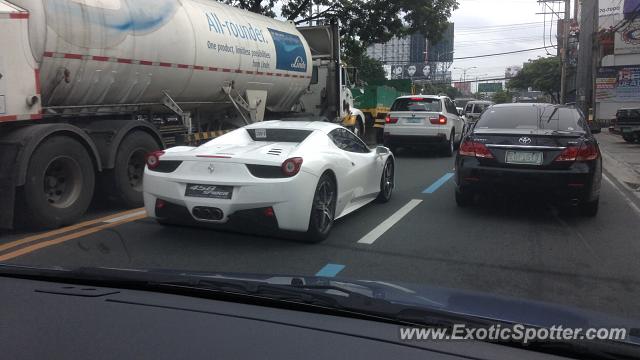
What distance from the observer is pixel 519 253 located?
19.5 feet

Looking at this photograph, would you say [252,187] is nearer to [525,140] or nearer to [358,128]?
[525,140]

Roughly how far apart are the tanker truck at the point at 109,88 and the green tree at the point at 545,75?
58038 millimetres

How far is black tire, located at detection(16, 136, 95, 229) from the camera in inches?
261

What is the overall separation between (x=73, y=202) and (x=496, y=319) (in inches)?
244

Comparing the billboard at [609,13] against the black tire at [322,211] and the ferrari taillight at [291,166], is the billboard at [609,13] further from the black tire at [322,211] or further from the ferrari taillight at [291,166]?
the ferrari taillight at [291,166]

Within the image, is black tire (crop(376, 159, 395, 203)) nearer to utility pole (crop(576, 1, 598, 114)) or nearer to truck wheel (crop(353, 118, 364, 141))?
truck wheel (crop(353, 118, 364, 141))

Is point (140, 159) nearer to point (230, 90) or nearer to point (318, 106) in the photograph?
point (230, 90)

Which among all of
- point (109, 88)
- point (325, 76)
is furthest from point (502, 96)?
point (109, 88)

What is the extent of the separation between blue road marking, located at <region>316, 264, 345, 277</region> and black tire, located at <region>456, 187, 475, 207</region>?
10.1 feet

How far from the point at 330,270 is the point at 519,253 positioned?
2076mm

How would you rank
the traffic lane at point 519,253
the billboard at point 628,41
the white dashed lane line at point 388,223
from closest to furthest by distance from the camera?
the traffic lane at point 519,253, the white dashed lane line at point 388,223, the billboard at point 628,41

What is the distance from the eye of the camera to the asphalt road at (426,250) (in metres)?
5.00

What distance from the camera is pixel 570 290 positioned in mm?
4766

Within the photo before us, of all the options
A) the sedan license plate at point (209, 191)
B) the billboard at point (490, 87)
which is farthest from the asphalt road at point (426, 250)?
the billboard at point (490, 87)
